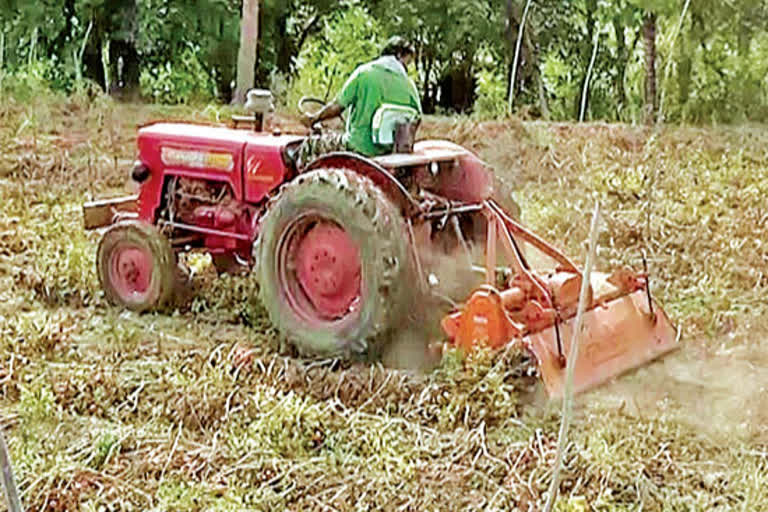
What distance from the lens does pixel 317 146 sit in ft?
17.9

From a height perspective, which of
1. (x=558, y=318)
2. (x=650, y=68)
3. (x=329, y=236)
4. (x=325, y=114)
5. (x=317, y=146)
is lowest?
(x=558, y=318)

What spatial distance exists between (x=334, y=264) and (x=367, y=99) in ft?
2.57

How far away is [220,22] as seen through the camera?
12703 millimetres

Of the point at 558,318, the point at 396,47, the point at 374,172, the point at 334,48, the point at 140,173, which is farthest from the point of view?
the point at 334,48

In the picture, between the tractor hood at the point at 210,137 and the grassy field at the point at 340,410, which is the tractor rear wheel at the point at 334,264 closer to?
the grassy field at the point at 340,410

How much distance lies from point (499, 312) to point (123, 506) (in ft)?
5.22

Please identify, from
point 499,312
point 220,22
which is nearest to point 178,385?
point 499,312

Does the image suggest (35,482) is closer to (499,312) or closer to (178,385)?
(178,385)

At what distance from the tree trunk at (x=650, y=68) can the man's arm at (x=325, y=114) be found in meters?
5.63

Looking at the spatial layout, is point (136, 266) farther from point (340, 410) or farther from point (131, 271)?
point (340, 410)

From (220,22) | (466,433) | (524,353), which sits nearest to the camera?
(466,433)

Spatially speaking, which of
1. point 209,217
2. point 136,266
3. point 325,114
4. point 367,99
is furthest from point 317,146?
point 136,266

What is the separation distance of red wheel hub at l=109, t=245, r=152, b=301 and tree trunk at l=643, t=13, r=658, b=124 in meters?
5.93

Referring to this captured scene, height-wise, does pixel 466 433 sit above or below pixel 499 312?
below
